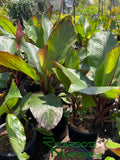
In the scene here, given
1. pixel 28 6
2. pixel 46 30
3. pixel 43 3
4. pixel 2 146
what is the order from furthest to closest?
pixel 43 3
pixel 28 6
pixel 46 30
pixel 2 146

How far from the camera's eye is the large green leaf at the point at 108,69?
73 centimetres

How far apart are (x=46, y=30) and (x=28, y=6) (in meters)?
4.45

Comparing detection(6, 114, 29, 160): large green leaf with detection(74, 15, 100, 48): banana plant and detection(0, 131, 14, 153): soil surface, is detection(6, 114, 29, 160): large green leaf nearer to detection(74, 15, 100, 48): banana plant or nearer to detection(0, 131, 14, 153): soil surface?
detection(0, 131, 14, 153): soil surface

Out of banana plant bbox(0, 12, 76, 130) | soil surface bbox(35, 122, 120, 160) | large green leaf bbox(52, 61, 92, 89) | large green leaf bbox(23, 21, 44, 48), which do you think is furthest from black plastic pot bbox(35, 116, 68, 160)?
large green leaf bbox(23, 21, 44, 48)

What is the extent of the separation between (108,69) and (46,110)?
427 mm

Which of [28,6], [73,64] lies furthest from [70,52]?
[28,6]

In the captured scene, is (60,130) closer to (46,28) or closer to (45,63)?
(45,63)

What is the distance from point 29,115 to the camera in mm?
1423

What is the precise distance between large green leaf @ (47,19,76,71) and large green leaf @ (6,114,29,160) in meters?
0.43

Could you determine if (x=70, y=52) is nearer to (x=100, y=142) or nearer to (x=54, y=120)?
(x=54, y=120)

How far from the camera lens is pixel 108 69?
0.80 metres

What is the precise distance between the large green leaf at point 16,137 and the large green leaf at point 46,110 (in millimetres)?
115

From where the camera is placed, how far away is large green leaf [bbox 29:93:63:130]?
0.71 meters

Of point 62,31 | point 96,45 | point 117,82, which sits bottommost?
point 117,82
